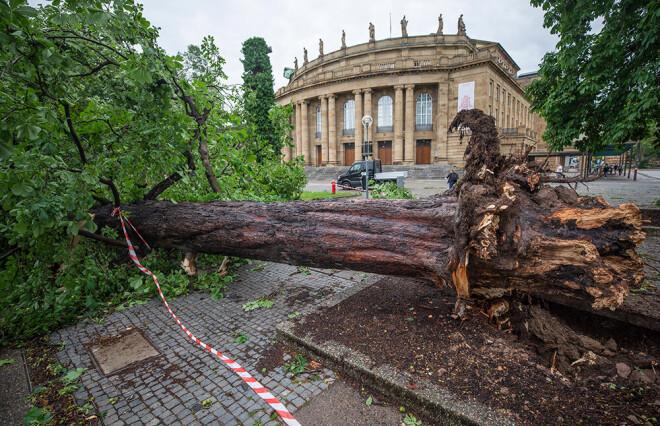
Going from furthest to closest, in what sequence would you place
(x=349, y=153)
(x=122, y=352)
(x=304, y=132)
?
(x=304, y=132) < (x=349, y=153) < (x=122, y=352)

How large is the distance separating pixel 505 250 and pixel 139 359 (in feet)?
11.6

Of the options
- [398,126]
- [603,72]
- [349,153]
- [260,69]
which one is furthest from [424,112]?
[603,72]

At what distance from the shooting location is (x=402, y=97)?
3738 cm

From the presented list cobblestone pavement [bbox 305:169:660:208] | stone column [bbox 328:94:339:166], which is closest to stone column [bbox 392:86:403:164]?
stone column [bbox 328:94:339:166]

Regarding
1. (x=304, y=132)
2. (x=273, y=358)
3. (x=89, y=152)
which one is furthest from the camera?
(x=304, y=132)

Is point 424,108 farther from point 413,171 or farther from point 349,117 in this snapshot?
point 413,171

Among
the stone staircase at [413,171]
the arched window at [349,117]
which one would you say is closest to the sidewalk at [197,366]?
the stone staircase at [413,171]

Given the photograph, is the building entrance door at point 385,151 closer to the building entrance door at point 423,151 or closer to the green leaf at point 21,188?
the building entrance door at point 423,151

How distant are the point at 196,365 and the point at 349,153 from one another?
40487mm

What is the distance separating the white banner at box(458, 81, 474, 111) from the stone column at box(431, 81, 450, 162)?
4.77 feet

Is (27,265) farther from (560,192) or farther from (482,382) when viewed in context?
(560,192)

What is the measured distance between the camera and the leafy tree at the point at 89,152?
8.95 feet

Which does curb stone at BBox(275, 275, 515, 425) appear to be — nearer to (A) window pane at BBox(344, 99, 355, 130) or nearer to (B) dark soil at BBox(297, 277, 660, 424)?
(B) dark soil at BBox(297, 277, 660, 424)

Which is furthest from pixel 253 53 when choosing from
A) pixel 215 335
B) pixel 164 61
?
pixel 215 335
